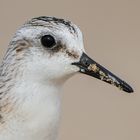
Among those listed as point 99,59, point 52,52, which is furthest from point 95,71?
point 99,59

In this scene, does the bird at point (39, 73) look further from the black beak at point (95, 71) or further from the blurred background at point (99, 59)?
the blurred background at point (99, 59)

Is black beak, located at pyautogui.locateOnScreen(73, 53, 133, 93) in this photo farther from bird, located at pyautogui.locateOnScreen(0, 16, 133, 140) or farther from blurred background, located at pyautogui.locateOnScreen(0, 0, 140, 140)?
blurred background, located at pyautogui.locateOnScreen(0, 0, 140, 140)

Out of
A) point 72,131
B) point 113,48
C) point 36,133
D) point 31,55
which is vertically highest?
point 113,48

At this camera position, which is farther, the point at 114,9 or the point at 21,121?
the point at 114,9

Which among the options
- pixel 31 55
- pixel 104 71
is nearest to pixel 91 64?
pixel 104 71

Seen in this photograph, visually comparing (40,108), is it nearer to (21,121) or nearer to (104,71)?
(21,121)

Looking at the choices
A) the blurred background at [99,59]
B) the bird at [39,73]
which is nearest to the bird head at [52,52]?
the bird at [39,73]

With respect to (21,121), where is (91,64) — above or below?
above
